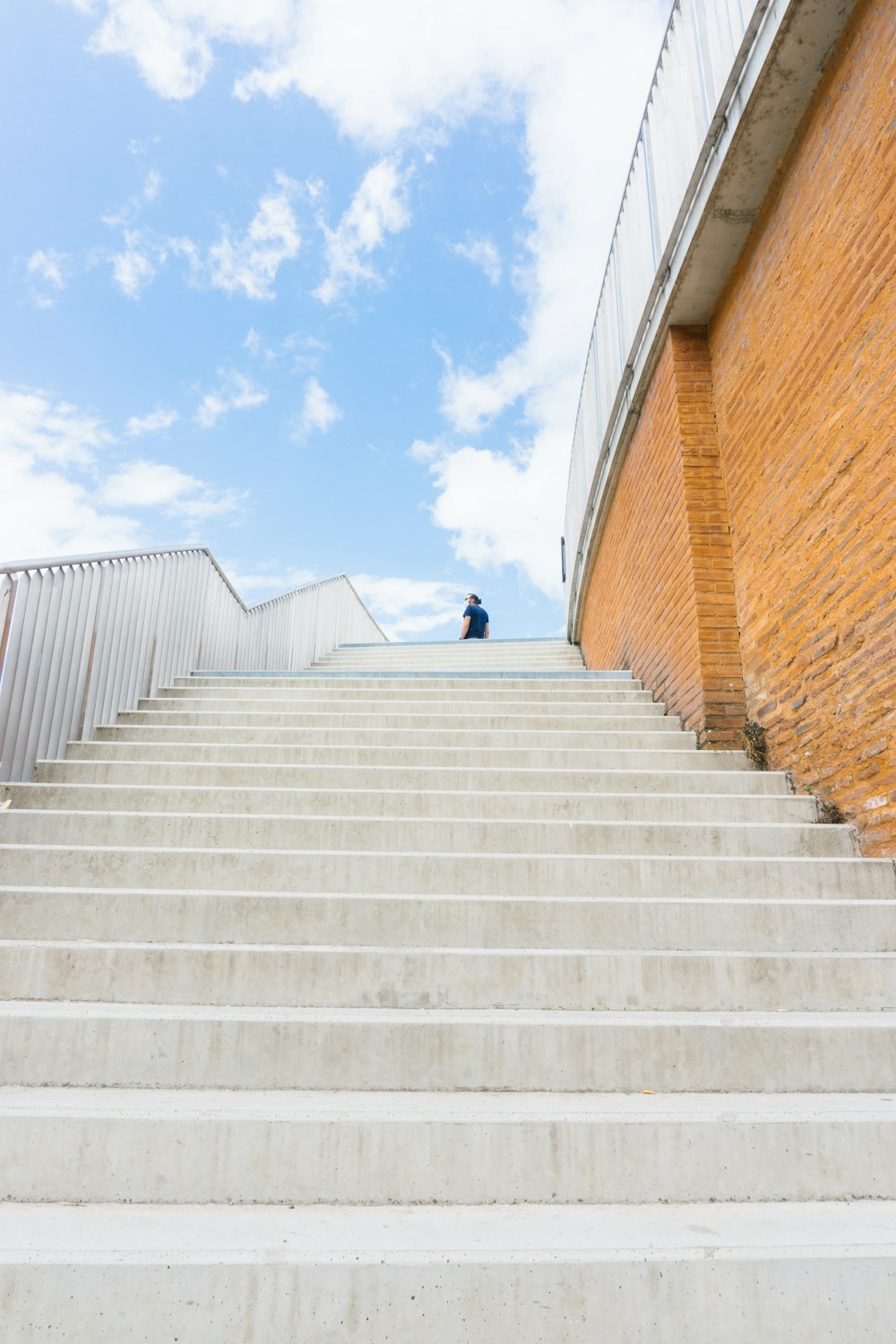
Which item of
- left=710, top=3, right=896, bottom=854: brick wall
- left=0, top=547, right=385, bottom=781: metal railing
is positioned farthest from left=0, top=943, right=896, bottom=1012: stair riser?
left=0, top=547, right=385, bottom=781: metal railing

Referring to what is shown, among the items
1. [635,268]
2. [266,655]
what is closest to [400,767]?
[635,268]

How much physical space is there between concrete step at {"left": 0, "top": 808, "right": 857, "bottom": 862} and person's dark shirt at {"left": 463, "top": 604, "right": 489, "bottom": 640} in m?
8.89

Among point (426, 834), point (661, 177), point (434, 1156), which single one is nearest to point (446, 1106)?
point (434, 1156)

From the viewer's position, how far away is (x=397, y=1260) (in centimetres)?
153

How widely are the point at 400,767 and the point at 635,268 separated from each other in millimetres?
3835

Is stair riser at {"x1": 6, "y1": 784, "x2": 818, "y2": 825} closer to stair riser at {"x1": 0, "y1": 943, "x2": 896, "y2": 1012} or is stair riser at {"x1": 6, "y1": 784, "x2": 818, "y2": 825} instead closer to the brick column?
the brick column

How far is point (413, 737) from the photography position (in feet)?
15.5

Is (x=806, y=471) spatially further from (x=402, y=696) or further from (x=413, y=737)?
(x=402, y=696)

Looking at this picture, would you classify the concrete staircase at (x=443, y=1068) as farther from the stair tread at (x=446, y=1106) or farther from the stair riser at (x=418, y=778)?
the stair riser at (x=418, y=778)

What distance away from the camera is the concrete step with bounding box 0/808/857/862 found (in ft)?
10.9

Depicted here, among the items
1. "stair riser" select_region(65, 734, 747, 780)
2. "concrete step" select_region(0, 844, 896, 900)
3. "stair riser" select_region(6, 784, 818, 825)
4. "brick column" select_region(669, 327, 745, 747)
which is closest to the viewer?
"concrete step" select_region(0, 844, 896, 900)

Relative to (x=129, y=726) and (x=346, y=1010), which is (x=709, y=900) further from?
(x=129, y=726)

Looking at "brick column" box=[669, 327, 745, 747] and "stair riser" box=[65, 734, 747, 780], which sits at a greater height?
"brick column" box=[669, 327, 745, 747]

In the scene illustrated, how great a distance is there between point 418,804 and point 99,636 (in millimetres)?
2602
